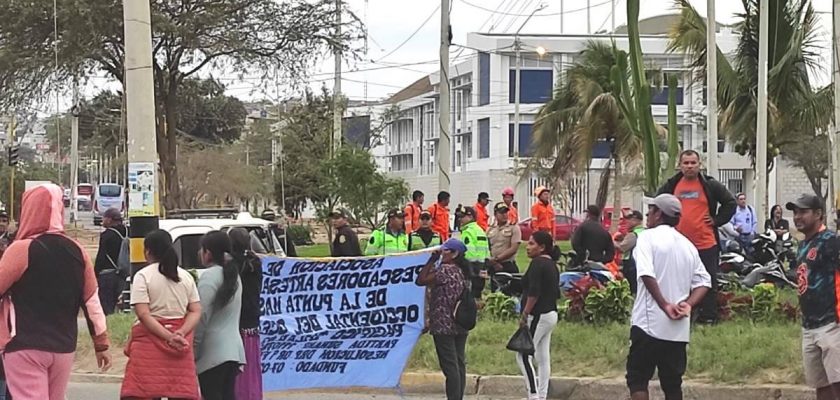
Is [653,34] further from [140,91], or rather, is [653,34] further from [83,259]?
[83,259]

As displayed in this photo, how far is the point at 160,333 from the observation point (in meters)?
7.06

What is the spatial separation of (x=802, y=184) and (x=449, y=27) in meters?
48.1

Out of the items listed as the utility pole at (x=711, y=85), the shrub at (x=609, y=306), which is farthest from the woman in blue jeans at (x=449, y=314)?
the utility pole at (x=711, y=85)

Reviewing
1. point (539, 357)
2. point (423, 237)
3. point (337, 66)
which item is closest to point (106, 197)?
point (337, 66)

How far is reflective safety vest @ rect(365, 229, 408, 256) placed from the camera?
1566cm

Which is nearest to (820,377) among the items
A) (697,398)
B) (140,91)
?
(697,398)

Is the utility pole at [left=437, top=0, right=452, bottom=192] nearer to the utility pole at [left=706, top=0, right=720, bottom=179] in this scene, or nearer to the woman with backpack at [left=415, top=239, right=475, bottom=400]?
the utility pole at [left=706, top=0, right=720, bottom=179]

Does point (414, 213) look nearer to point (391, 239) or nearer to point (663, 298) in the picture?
point (391, 239)

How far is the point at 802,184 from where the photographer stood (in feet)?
213

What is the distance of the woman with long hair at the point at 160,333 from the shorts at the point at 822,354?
444 centimetres

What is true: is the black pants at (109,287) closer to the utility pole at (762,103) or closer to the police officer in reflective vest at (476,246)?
the police officer in reflective vest at (476,246)

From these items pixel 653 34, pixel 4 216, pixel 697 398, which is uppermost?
pixel 653 34

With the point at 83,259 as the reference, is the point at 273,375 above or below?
below

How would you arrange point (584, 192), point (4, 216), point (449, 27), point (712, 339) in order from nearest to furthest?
→ point (712, 339) → point (4, 216) → point (449, 27) → point (584, 192)
